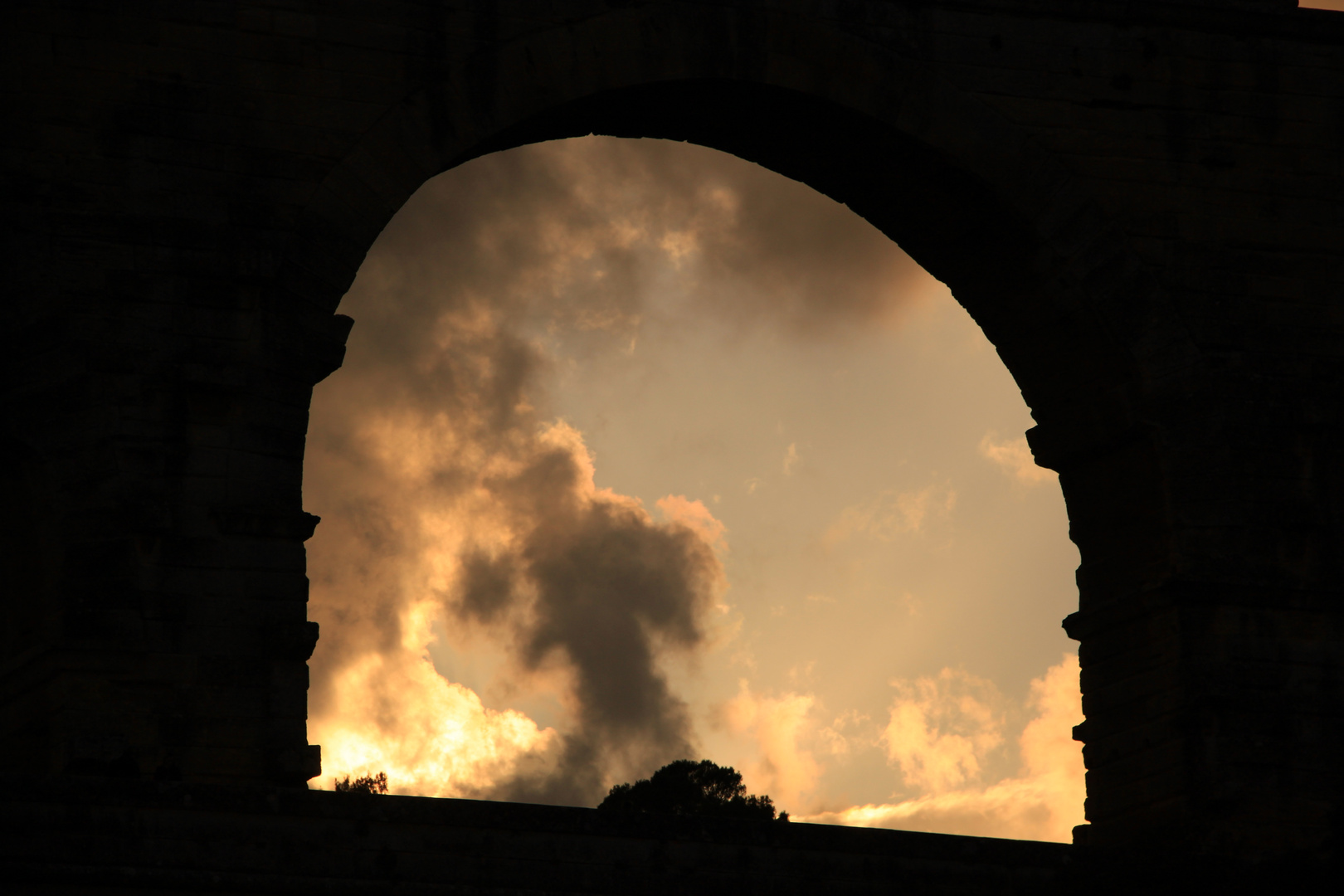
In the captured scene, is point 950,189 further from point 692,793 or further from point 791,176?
point 692,793

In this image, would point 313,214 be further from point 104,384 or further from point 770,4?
point 770,4

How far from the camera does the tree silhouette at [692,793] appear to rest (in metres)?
40.9

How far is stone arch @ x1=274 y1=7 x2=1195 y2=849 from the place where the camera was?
1540 cm

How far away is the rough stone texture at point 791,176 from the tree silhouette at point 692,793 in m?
25.0

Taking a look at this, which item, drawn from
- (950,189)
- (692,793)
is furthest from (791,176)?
(692,793)

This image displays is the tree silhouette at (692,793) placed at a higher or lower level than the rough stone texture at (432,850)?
higher

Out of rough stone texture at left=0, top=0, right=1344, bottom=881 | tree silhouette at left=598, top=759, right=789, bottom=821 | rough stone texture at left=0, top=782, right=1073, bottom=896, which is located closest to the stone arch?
rough stone texture at left=0, top=0, right=1344, bottom=881

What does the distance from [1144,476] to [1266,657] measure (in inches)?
74.2

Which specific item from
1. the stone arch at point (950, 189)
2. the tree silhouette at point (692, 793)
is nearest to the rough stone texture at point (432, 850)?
the stone arch at point (950, 189)

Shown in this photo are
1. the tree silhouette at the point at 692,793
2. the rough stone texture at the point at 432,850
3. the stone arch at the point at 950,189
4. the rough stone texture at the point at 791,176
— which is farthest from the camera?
the tree silhouette at the point at 692,793

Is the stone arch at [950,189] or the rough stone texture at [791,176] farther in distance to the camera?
the stone arch at [950,189]

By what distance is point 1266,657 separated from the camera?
1549cm

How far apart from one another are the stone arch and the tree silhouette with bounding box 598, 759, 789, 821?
24854 millimetres

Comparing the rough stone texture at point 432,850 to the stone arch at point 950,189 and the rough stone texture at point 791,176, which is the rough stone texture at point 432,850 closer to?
the rough stone texture at point 791,176
